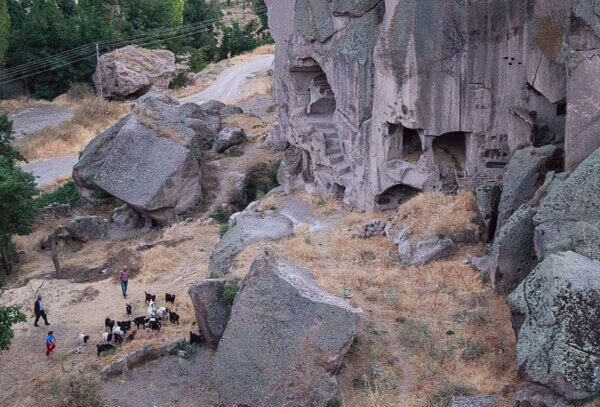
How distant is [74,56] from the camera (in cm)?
4088

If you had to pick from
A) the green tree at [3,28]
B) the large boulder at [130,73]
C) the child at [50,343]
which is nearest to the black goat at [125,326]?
the child at [50,343]

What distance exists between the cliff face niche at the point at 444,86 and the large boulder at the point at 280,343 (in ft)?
17.1

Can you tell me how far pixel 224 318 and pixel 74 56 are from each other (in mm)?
31303

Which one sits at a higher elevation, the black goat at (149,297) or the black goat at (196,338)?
the black goat at (196,338)

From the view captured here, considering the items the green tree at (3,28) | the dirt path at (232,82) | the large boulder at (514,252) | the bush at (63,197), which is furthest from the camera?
the dirt path at (232,82)

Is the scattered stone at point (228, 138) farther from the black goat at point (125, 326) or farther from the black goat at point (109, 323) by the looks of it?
the black goat at point (125, 326)

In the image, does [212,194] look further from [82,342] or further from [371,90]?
[82,342]

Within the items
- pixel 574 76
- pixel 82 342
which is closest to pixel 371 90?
pixel 574 76

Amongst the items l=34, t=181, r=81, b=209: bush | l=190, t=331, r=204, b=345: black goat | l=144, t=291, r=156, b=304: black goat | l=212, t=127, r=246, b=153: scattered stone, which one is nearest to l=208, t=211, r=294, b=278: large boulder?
l=144, t=291, r=156, b=304: black goat

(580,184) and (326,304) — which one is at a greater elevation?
(580,184)

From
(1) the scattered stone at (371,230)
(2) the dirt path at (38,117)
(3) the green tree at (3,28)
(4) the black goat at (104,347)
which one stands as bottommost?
(4) the black goat at (104,347)

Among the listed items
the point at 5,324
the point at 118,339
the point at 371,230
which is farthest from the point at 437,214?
the point at 5,324

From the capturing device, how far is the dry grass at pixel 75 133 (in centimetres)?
3241

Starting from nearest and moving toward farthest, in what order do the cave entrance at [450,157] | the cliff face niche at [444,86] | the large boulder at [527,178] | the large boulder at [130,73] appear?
the cliff face niche at [444,86] < the large boulder at [527,178] < the cave entrance at [450,157] < the large boulder at [130,73]
